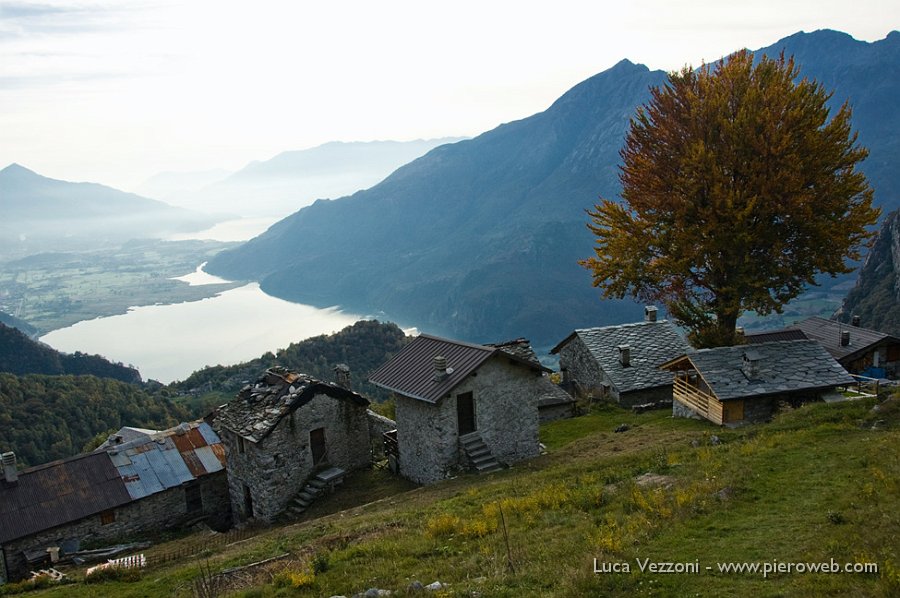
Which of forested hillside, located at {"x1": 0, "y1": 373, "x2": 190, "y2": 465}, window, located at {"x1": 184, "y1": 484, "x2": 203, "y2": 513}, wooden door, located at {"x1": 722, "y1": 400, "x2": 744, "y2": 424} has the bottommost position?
forested hillside, located at {"x1": 0, "y1": 373, "x2": 190, "y2": 465}

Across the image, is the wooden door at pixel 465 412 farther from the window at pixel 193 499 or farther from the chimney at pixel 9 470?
the chimney at pixel 9 470

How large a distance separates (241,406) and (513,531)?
17.3 meters

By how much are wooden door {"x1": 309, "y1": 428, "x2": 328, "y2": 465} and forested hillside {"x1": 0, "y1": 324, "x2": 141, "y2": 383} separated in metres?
90.6

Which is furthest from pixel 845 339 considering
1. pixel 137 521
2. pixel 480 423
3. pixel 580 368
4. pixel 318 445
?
pixel 137 521

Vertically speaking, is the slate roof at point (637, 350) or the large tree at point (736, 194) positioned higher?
the large tree at point (736, 194)

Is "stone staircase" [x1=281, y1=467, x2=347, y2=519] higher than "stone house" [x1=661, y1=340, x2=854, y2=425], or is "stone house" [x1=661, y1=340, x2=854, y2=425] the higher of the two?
"stone house" [x1=661, y1=340, x2=854, y2=425]

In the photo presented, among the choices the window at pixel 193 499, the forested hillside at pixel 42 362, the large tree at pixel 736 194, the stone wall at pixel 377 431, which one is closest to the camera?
the large tree at pixel 736 194

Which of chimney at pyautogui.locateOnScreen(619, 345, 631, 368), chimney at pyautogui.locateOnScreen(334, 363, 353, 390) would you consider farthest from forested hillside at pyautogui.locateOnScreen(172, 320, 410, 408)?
chimney at pyautogui.locateOnScreen(334, 363, 353, 390)

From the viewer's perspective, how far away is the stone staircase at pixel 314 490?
26.7m

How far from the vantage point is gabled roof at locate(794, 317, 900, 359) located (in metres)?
44.5

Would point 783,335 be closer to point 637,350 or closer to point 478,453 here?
point 637,350

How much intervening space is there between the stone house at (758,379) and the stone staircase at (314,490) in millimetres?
16177

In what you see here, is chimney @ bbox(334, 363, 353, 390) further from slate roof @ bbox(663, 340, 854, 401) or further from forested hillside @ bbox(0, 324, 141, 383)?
forested hillside @ bbox(0, 324, 141, 383)

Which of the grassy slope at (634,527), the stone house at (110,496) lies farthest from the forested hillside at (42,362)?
the grassy slope at (634,527)
